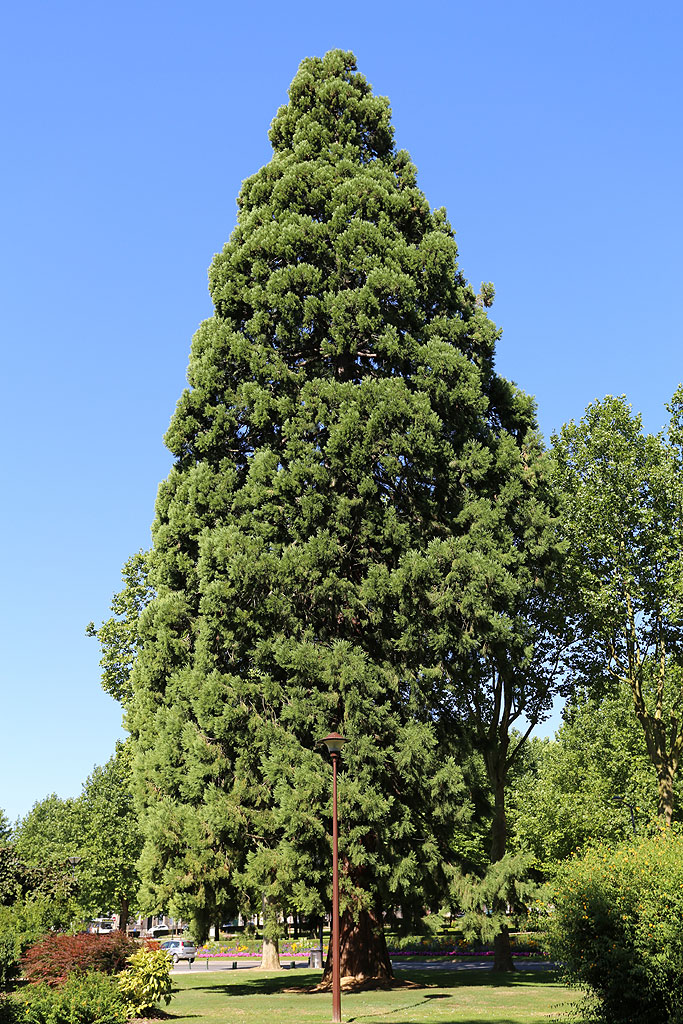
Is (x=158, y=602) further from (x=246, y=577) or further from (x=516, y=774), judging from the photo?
(x=516, y=774)

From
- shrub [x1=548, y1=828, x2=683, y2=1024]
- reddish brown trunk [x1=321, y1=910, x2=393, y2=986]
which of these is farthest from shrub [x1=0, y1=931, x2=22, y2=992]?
shrub [x1=548, y1=828, x2=683, y2=1024]

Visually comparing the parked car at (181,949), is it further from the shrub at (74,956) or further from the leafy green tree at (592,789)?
the shrub at (74,956)

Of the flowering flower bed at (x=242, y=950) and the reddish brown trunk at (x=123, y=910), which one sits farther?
the flowering flower bed at (x=242, y=950)

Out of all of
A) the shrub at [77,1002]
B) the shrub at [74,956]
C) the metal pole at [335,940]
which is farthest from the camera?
the shrub at [74,956]

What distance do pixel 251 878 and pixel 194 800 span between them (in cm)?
271

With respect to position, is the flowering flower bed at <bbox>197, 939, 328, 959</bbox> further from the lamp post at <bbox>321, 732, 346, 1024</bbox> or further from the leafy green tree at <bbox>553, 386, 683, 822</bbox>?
the lamp post at <bbox>321, 732, 346, 1024</bbox>

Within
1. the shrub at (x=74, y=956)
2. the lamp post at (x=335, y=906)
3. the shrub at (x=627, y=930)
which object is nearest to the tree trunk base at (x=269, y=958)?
the shrub at (x=74, y=956)

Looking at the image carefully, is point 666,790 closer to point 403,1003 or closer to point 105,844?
point 403,1003

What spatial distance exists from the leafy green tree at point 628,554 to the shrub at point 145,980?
15.8 metres

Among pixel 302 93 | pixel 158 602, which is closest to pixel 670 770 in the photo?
pixel 158 602

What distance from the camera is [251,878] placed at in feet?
61.0

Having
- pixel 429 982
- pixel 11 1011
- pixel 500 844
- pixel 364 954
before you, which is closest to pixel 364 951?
pixel 364 954

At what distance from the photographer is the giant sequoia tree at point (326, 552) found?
63.3ft

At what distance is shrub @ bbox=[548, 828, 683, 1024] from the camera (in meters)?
A: 11.6
